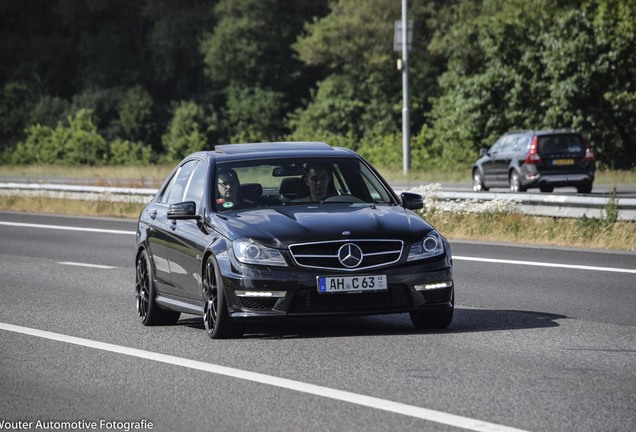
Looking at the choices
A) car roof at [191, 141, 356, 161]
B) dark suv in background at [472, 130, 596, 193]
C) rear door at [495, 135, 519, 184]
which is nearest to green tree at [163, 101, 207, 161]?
rear door at [495, 135, 519, 184]

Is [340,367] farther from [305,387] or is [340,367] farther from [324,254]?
[324,254]

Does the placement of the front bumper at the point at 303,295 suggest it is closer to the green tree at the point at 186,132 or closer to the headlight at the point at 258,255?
the headlight at the point at 258,255

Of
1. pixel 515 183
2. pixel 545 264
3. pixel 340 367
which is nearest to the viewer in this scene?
pixel 340 367

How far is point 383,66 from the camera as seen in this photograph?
2881 inches

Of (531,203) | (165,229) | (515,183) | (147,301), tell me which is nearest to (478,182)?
(515,183)

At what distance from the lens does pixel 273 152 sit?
12.0 metres

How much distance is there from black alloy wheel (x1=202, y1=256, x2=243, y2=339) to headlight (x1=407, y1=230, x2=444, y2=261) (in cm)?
139

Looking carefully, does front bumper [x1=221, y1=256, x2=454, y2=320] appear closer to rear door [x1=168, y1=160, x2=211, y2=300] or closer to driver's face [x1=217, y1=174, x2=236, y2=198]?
rear door [x1=168, y1=160, x2=211, y2=300]

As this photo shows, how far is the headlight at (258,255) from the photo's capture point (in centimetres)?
1044

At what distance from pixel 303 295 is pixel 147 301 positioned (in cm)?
236

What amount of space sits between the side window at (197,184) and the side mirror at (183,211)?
267 millimetres

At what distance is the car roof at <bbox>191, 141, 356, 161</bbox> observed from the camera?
39.2 feet

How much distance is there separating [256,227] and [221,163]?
141 cm

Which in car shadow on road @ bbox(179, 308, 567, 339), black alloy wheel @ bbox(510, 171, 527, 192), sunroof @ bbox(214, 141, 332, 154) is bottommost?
black alloy wheel @ bbox(510, 171, 527, 192)
